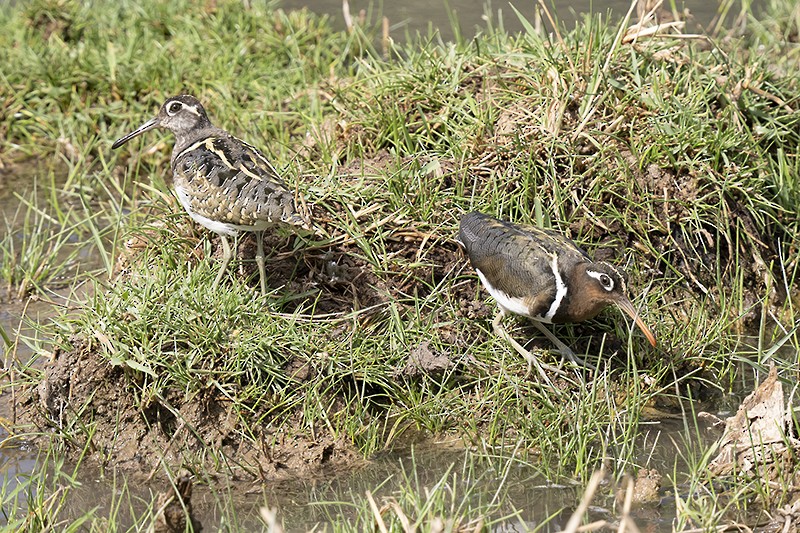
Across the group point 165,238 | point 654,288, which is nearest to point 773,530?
point 654,288

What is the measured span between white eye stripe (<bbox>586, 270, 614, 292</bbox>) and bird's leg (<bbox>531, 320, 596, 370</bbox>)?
443 millimetres

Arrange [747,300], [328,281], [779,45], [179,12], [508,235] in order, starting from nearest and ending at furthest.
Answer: [508,235] < [328,281] < [747,300] < [779,45] < [179,12]

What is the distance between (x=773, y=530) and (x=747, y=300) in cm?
210

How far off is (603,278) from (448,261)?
1.00m

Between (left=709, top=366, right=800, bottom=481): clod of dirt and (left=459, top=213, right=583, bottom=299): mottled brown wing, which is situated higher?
(left=459, top=213, right=583, bottom=299): mottled brown wing

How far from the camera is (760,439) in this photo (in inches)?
185

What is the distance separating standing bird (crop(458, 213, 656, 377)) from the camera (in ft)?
17.7

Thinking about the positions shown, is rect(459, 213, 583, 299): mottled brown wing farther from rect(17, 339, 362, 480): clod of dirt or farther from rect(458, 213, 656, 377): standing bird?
rect(17, 339, 362, 480): clod of dirt

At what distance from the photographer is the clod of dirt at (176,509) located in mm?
4457

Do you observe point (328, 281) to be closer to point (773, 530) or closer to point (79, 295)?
point (79, 295)

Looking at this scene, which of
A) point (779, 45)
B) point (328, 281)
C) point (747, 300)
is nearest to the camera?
point (328, 281)

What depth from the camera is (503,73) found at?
6.87 m

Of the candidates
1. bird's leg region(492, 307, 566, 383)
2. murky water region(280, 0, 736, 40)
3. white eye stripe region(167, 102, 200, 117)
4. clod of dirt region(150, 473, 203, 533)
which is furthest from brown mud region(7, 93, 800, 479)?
murky water region(280, 0, 736, 40)

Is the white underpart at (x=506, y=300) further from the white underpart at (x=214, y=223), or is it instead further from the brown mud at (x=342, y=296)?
the white underpart at (x=214, y=223)
